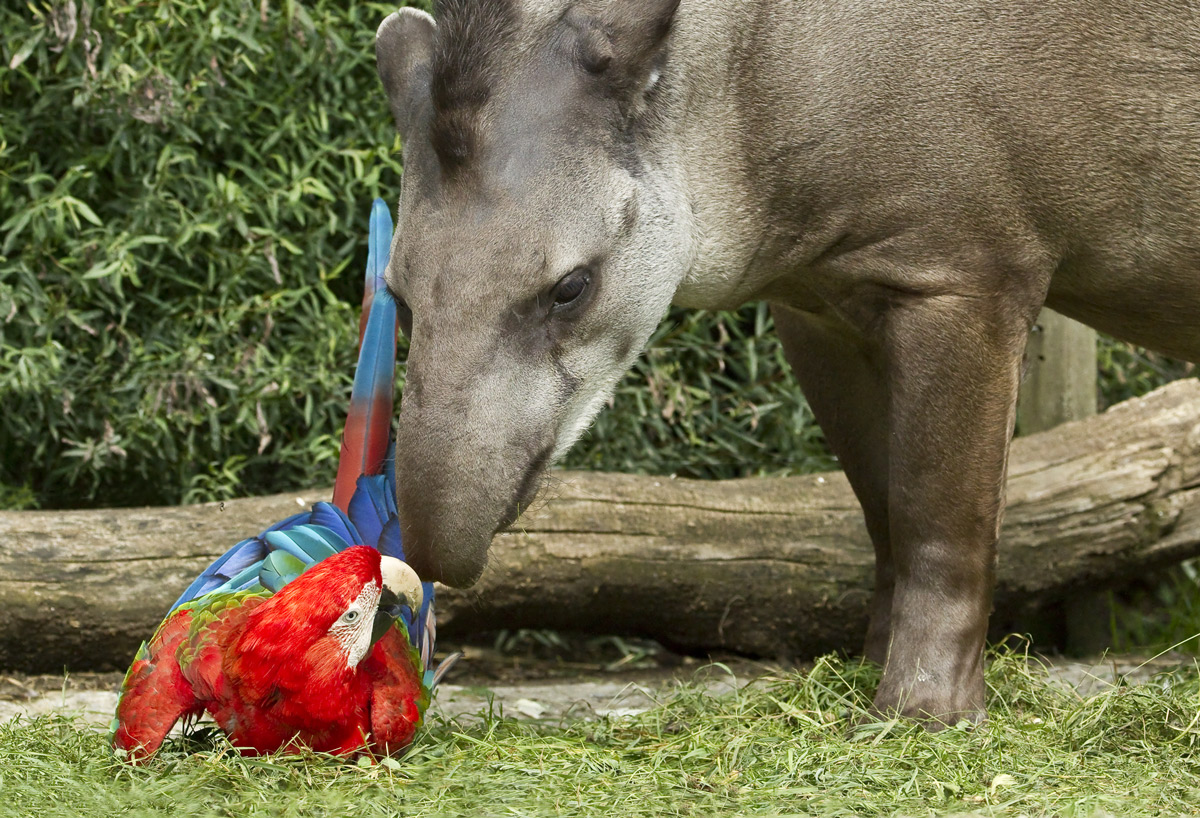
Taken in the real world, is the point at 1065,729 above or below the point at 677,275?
below

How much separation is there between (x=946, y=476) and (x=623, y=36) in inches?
47.7

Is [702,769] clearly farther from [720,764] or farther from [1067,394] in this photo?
[1067,394]

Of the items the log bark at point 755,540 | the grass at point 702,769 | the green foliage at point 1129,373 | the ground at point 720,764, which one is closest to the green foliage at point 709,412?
the log bark at point 755,540

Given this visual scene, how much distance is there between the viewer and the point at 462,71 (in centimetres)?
285

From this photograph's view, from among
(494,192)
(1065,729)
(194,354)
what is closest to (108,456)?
(194,354)

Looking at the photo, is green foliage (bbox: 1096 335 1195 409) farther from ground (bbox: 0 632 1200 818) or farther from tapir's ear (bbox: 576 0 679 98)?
tapir's ear (bbox: 576 0 679 98)

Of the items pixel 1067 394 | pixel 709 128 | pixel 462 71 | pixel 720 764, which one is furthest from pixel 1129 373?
pixel 462 71

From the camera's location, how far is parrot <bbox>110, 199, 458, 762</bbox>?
2.73 metres

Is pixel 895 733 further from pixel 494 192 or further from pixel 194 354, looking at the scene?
pixel 194 354

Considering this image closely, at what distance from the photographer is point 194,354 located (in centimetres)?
478

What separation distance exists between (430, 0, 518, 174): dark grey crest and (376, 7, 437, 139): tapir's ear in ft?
0.67

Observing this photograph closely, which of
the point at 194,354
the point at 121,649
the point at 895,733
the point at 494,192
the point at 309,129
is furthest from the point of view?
the point at 309,129

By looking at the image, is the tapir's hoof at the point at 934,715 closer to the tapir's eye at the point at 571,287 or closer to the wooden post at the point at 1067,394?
the tapir's eye at the point at 571,287

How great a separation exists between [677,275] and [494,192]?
48cm
